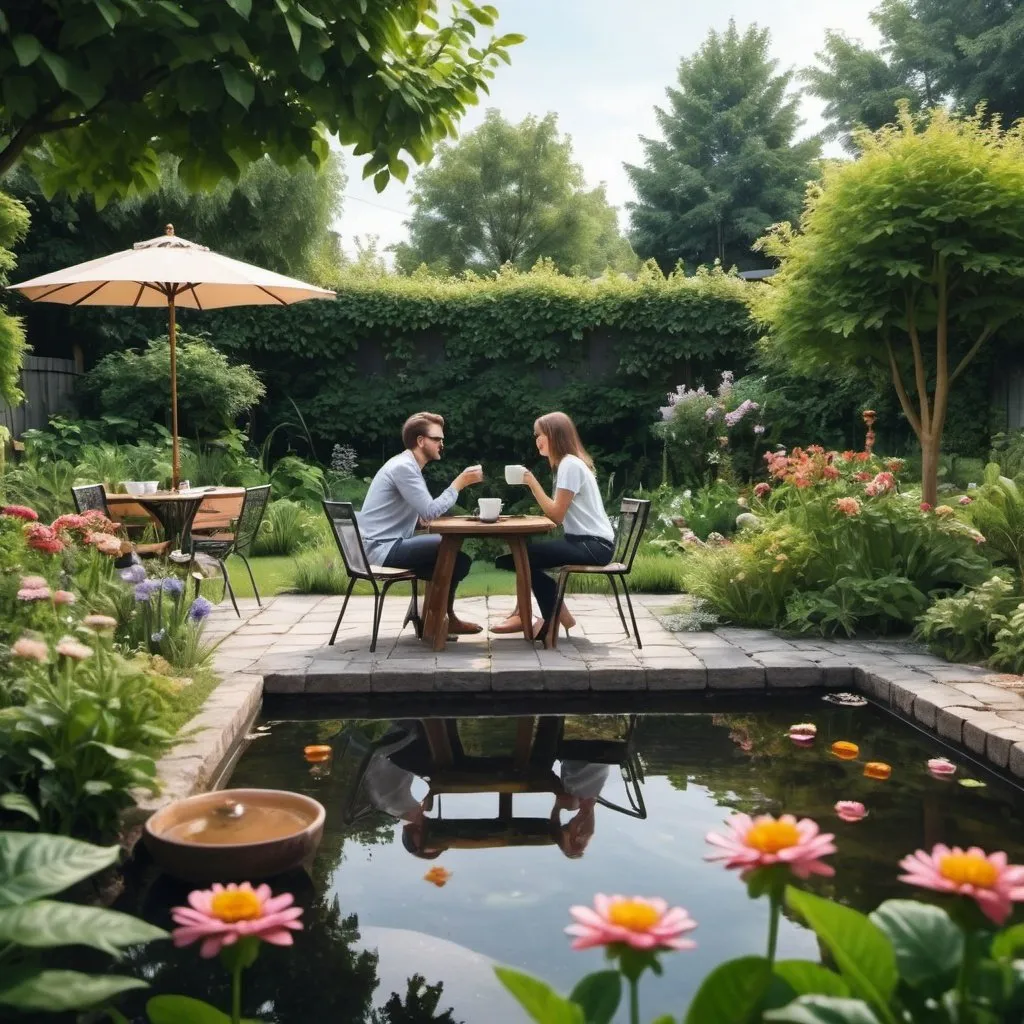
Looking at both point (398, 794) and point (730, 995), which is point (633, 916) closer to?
point (730, 995)

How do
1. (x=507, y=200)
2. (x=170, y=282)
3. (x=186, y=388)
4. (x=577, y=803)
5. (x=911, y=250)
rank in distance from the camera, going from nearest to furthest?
(x=577, y=803) < (x=911, y=250) < (x=170, y=282) < (x=186, y=388) < (x=507, y=200)

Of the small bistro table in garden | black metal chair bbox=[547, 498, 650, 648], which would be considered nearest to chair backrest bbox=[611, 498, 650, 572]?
black metal chair bbox=[547, 498, 650, 648]

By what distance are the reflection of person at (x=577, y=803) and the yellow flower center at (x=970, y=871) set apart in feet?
6.69

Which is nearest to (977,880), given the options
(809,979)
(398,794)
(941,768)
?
(809,979)

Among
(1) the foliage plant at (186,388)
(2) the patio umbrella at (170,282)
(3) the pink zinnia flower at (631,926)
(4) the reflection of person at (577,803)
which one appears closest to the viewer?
(3) the pink zinnia flower at (631,926)

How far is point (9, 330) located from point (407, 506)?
162 inches

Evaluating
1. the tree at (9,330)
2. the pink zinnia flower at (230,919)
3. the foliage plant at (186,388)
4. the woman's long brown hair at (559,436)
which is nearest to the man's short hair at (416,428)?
the woman's long brown hair at (559,436)

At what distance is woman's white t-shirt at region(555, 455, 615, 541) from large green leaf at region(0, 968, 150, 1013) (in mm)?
4343

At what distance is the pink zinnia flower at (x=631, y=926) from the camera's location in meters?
1.23

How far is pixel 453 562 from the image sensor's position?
564 cm

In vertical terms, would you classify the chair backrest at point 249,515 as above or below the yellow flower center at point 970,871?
below

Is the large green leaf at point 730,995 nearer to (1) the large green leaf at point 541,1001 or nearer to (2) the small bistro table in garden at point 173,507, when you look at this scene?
(1) the large green leaf at point 541,1001

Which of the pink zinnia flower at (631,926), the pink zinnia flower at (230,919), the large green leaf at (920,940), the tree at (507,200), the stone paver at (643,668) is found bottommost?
the stone paver at (643,668)

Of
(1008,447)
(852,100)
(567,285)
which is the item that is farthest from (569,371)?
(852,100)
